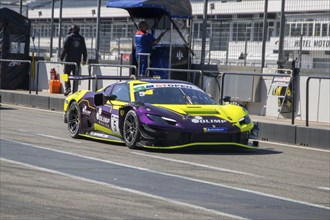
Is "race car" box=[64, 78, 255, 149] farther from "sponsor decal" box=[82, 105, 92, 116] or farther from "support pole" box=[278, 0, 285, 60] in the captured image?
"support pole" box=[278, 0, 285, 60]

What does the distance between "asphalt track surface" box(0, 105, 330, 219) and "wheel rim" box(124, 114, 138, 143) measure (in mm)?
241

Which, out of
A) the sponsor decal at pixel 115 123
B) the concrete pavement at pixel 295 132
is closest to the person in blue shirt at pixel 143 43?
the concrete pavement at pixel 295 132

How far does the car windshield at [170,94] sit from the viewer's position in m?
14.9

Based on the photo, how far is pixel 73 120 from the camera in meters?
16.4

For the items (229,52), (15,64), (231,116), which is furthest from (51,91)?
(231,116)

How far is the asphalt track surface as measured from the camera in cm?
920

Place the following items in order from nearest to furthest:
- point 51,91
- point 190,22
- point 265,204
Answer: point 265,204 → point 190,22 → point 51,91

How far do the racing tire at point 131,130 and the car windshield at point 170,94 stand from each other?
49 cm

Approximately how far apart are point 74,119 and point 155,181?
18.4ft

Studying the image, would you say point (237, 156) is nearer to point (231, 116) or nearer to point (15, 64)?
point (231, 116)

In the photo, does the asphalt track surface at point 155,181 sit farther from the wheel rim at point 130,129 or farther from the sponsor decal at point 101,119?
the sponsor decal at point 101,119

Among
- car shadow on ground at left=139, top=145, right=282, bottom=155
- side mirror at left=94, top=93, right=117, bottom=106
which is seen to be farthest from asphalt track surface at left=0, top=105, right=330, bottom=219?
side mirror at left=94, top=93, right=117, bottom=106

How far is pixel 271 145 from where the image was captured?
16531mm

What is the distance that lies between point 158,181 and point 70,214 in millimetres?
2529
